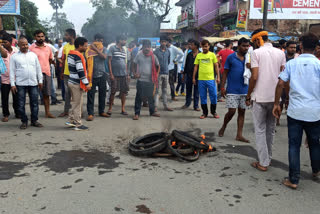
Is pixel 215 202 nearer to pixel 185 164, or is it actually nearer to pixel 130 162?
pixel 185 164

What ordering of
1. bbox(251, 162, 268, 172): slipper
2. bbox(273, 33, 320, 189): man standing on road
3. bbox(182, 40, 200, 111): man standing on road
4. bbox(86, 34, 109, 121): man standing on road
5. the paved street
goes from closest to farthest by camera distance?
1. the paved street
2. bbox(273, 33, 320, 189): man standing on road
3. bbox(251, 162, 268, 172): slipper
4. bbox(86, 34, 109, 121): man standing on road
5. bbox(182, 40, 200, 111): man standing on road

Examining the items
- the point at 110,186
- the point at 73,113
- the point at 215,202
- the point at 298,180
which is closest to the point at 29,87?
the point at 73,113

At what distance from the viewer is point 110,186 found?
363 centimetres

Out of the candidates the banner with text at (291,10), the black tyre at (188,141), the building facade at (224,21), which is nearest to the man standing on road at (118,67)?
the black tyre at (188,141)

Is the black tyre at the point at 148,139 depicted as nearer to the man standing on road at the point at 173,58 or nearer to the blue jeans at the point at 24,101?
the blue jeans at the point at 24,101

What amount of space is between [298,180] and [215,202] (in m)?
1.16

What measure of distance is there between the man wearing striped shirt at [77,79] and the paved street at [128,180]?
0.40 metres

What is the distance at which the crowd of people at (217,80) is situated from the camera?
3.63 metres

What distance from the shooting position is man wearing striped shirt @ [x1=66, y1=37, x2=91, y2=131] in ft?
20.0

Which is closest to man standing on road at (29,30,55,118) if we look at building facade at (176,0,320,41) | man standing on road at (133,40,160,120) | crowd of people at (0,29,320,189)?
crowd of people at (0,29,320,189)

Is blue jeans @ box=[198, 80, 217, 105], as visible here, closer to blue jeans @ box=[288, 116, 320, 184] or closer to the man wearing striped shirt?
the man wearing striped shirt

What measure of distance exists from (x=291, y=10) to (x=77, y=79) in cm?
2486

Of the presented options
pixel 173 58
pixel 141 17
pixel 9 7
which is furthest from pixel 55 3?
pixel 173 58

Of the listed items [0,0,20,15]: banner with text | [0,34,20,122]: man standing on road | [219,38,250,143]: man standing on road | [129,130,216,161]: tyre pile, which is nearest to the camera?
[129,130,216,161]: tyre pile
